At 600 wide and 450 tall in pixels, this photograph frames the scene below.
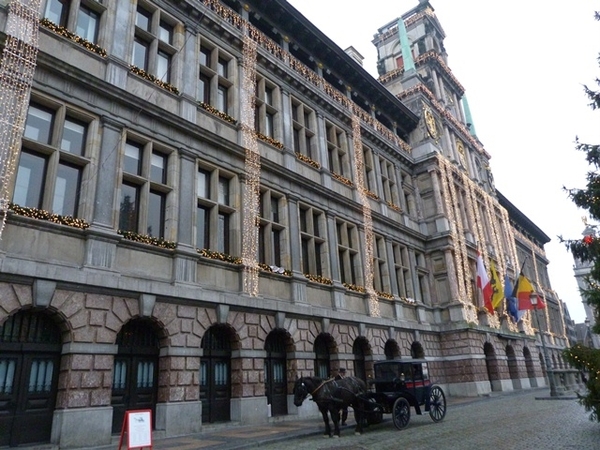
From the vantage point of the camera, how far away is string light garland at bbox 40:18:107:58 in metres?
13.7

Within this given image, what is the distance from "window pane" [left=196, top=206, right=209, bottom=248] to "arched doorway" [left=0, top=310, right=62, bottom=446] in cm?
559

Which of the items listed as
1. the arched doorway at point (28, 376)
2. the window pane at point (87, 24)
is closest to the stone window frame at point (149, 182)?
the window pane at point (87, 24)

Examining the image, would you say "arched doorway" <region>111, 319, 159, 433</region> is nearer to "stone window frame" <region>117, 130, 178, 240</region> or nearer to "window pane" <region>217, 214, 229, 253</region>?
"stone window frame" <region>117, 130, 178, 240</region>

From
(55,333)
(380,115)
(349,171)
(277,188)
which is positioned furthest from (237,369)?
(380,115)

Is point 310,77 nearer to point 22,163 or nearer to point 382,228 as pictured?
point 382,228

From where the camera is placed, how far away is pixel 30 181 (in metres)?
12.6

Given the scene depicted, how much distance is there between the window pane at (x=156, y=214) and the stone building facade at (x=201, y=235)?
0.23ft

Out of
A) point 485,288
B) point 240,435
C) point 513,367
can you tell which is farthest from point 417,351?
point 240,435

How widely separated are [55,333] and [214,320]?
15.9 ft

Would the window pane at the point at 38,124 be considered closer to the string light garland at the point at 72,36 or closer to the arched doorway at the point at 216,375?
the string light garland at the point at 72,36

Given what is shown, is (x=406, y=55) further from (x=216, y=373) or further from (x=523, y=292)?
(x=216, y=373)

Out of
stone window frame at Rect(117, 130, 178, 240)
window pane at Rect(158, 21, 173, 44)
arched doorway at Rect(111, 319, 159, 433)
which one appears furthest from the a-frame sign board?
window pane at Rect(158, 21, 173, 44)

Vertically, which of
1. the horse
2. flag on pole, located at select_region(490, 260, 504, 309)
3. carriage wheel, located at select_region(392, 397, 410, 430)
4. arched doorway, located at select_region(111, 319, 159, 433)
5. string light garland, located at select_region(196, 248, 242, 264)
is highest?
flag on pole, located at select_region(490, 260, 504, 309)

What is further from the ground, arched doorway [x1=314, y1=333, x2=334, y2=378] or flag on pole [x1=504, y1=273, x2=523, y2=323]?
flag on pole [x1=504, y1=273, x2=523, y2=323]
